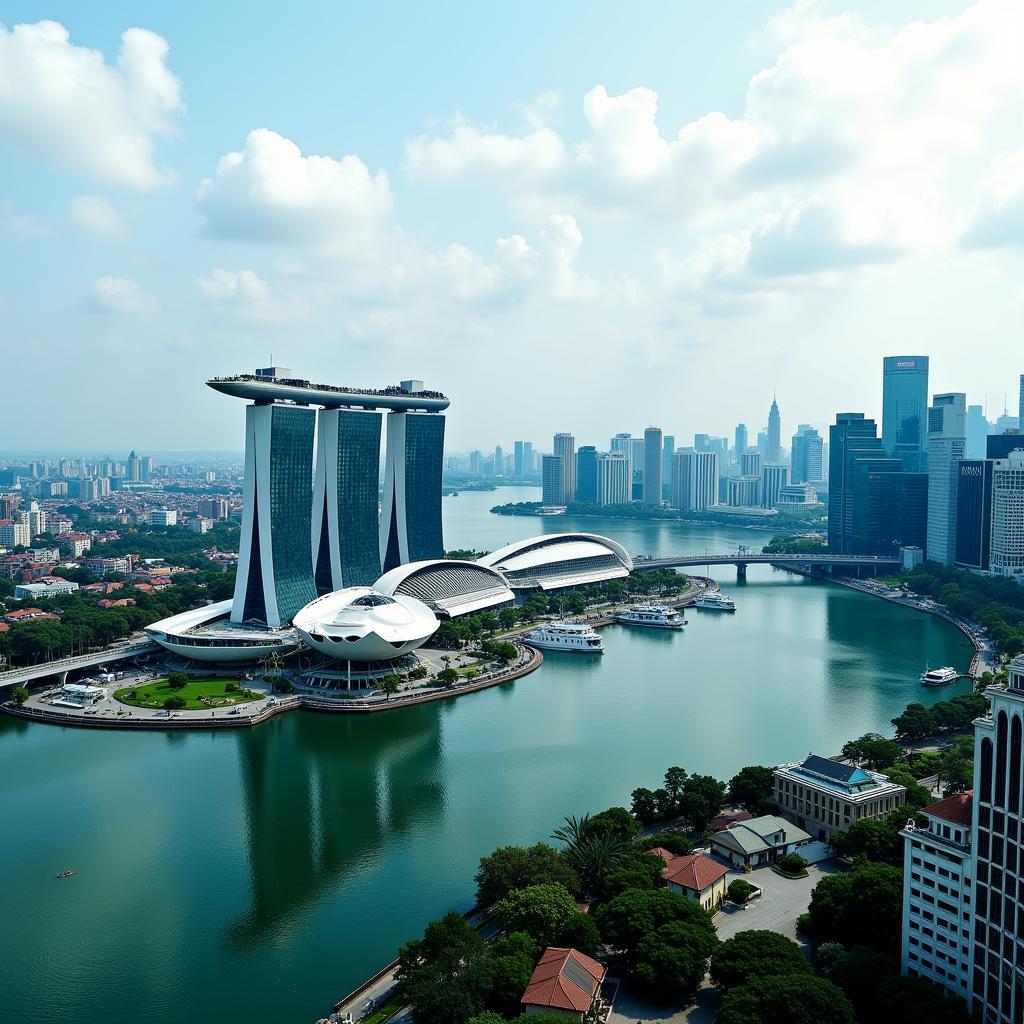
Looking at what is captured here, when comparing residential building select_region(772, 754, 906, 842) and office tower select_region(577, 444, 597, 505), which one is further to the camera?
office tower select_region(577, 444, 597, 505)

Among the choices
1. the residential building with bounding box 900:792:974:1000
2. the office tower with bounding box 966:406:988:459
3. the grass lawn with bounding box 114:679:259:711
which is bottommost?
the grass lawn with bounding box 114:679:259:711

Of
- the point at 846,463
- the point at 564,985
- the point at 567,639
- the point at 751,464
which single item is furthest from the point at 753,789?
the point at 751,464

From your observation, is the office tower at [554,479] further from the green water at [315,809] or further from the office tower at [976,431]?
the green water at [315,809]

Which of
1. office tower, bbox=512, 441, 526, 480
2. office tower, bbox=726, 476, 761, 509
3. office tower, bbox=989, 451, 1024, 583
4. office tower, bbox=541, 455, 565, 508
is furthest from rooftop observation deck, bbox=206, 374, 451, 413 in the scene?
office tower, bbox=512, 441, 526, 480

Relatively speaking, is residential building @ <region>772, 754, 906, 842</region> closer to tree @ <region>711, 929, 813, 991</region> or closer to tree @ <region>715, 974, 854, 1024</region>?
tree @ <region>711, 929, 813, 991</region>

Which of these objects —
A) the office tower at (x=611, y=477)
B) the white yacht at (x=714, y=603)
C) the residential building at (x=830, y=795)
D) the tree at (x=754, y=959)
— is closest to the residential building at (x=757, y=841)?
the residential building at (x=830, y=795)
